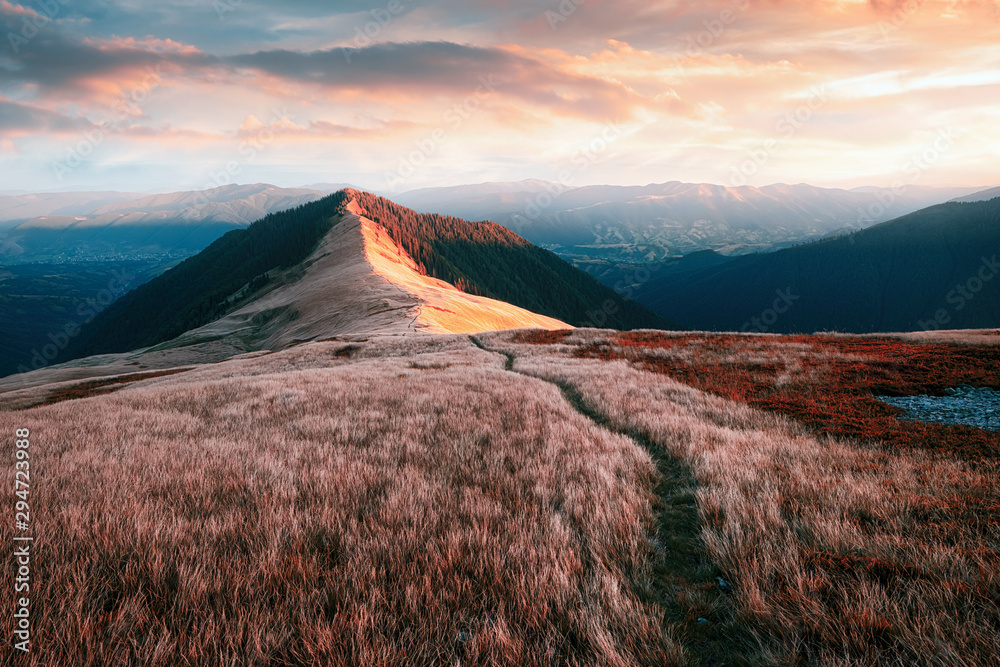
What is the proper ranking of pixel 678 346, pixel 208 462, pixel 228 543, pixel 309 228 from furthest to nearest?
pixel 309 228 → pixel 678 346 → pixel 208 462 → pixel 228 543

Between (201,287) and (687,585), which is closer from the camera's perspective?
(687,585)

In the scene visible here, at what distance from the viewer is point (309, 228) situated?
156125mm

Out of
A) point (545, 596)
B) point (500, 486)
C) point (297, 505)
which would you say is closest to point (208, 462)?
point (297, 505)

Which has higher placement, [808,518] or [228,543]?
[228,543]

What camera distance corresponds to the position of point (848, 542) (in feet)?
10.9

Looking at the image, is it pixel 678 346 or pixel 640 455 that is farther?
pixel 678 346

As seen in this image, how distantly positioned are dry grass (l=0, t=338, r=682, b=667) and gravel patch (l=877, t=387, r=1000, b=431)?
7791 millimetres

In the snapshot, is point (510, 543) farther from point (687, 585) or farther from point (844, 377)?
point (844, 377)

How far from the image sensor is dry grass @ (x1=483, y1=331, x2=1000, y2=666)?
234 centimetres

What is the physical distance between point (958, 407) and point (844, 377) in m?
4.32

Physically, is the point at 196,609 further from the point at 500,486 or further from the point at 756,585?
the point at 756,585

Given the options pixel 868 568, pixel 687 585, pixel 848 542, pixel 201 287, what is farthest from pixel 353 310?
pixel 201 287

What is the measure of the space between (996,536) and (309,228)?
17818cm

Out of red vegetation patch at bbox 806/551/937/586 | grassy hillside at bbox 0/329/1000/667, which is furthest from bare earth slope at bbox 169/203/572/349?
red vegetation patch at bbox 806/551/937/586
